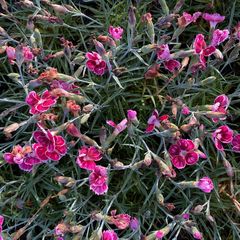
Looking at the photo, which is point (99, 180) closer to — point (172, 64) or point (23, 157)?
point (23, 157)

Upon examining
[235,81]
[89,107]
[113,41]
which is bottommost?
[235,81]

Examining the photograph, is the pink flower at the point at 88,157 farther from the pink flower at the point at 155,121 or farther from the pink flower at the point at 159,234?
the pink flower at the point at 159,234

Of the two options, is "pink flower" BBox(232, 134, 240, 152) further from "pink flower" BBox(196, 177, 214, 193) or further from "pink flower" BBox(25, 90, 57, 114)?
"pink flower" BBox(25, 90, 57, 114)

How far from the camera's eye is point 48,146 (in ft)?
6.01

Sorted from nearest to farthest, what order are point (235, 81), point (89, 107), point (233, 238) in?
1. point (89, 107)
2. point (233, 238)
3. point (235, 81)

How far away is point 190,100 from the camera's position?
2.10 m

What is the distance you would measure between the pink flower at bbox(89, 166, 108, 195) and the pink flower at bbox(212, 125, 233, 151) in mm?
426

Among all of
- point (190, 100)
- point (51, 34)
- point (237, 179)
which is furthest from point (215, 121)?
point (51, 34)

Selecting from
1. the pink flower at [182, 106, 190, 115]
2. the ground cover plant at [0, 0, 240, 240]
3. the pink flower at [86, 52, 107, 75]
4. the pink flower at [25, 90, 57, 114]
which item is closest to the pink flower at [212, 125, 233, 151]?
the ground cover plant at [0, 0, 240, 240]

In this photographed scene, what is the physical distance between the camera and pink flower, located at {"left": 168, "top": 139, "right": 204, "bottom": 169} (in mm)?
1887

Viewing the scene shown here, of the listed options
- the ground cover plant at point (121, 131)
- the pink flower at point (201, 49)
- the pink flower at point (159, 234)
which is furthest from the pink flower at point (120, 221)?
the pink flower at point (201, 49)

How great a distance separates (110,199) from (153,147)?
317mm

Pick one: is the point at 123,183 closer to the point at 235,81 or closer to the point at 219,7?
the point at 235,81

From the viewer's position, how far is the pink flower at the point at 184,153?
189cm
